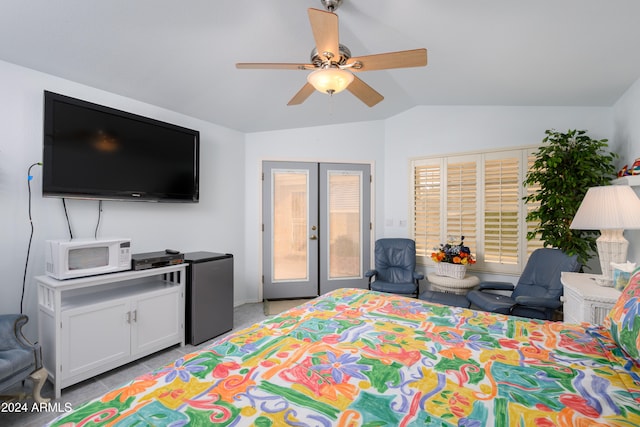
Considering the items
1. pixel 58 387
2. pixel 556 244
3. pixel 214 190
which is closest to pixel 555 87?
pixel 556 244

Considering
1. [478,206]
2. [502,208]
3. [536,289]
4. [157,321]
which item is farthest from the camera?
[478,206]

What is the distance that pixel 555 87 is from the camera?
273 centimetres

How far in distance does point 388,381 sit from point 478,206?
3.26 meters

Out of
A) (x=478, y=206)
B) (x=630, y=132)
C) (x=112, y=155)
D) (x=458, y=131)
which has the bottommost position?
(x=478, y=206)

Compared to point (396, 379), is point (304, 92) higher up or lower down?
higher up

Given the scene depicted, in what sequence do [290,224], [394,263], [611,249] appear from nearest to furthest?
[611,249] < [394,263] < [290,224]

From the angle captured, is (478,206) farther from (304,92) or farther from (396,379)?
(396,379)

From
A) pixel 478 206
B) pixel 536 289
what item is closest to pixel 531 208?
pixel 478 206

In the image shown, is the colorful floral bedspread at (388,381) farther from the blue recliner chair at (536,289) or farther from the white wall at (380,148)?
the white wall at (380,148)

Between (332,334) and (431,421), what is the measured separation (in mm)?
626

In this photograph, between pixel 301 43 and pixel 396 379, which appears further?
pixel 301 43

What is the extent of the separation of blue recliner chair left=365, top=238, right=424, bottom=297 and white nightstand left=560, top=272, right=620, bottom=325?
164 centimetres

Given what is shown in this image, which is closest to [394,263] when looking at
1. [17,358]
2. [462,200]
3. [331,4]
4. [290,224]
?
[462,200]

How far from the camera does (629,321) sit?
1100mm
